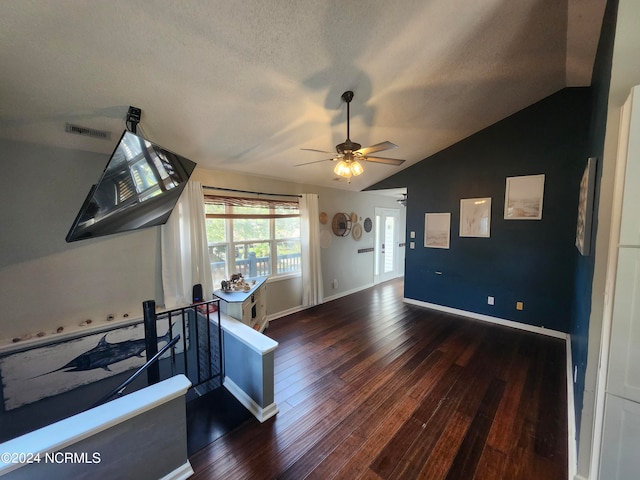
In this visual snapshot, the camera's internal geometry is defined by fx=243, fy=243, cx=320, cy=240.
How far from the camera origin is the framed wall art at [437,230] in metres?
4.06

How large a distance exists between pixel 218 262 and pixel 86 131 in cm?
188

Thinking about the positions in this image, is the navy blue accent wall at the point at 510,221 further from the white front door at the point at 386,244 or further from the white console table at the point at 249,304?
the white console table at the point at 249,304

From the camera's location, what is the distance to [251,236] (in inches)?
146

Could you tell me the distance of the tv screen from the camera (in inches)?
65.8

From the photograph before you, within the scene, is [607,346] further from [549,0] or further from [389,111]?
[389,111]

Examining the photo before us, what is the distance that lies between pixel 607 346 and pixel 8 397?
4216 mm

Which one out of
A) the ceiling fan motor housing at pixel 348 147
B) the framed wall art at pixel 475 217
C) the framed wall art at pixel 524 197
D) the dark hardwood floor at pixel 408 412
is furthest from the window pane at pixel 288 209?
the framed wall art at pixel 524 197

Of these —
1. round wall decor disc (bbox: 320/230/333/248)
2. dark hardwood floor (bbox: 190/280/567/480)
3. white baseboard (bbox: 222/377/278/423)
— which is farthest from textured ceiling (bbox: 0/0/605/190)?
dark hardwood floor (bbox: 190/280/567/480)

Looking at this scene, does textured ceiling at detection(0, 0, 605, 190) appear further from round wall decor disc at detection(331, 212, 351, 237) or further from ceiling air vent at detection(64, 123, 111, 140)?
round wall decor disc at detection(331, 212, 351, 237)

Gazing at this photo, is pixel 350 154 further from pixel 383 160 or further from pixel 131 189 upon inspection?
pixel 131 189

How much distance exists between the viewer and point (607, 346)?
1089mm

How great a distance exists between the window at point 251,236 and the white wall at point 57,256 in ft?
2.32

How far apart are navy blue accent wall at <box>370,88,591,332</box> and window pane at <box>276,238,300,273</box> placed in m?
2.14

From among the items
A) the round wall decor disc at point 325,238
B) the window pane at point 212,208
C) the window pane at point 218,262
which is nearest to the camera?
the window pane at point 212,208
